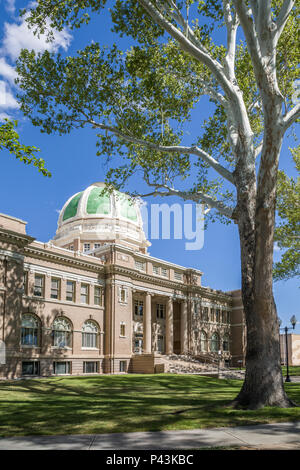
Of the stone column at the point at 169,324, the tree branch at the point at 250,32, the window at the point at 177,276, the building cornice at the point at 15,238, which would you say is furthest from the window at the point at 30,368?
the tree branch at the point at 250,32

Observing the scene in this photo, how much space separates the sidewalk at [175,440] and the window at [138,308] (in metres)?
42.2

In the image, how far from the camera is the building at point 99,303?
34.0 m

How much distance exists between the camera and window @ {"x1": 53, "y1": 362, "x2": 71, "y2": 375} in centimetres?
3834

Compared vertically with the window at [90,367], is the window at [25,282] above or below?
above

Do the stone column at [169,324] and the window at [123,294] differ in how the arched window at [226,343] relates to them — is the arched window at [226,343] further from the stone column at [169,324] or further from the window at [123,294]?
the window at [123,294]

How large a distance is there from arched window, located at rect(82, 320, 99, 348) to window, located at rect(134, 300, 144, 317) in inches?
351

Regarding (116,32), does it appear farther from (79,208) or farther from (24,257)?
(79,208)

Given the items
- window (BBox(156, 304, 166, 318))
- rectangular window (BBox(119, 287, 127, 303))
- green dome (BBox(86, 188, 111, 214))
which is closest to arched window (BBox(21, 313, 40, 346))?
rectangular window (BBox(119, 287, 127, 303))

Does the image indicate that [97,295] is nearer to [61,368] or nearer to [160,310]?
[61,368]

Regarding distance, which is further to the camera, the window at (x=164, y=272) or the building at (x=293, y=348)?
the building at (x=293, y=348)

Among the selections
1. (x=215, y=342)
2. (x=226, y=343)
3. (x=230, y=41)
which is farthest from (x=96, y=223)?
(x=230, y=41)

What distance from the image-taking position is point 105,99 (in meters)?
20.8
